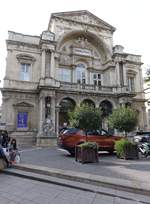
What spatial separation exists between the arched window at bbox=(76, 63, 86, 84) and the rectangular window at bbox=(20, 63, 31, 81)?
673 centimetres

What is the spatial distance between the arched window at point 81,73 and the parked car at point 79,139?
13949 millimetres

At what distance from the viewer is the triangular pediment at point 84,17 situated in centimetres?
2668

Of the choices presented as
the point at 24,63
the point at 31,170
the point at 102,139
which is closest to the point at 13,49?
the point at 24,63

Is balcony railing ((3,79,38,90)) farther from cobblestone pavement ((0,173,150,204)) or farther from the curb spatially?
cobblestone pavement ((0,173,150,204))

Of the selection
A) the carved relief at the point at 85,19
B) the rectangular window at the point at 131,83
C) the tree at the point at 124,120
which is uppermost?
the carved relief at the point at 85,19

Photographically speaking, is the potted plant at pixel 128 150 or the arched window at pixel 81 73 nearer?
the potted plant at pixel 128 150

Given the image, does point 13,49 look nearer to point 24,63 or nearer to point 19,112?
point 24,63

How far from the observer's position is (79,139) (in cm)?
1256

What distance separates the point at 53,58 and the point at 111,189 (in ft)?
65.5

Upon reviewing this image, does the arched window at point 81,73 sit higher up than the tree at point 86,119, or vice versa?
the arched window at point 81,73

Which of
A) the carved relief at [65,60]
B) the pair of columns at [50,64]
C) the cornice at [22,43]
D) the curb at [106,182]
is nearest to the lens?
the curb at [106,182]

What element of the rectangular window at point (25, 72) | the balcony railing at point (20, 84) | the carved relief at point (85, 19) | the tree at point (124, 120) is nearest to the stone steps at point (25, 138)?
the balcony railing at point (20, 84)

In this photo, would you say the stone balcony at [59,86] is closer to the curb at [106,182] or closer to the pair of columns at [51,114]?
the pair of columns at [51,114]

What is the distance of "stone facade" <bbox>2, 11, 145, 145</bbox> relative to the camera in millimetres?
21906
